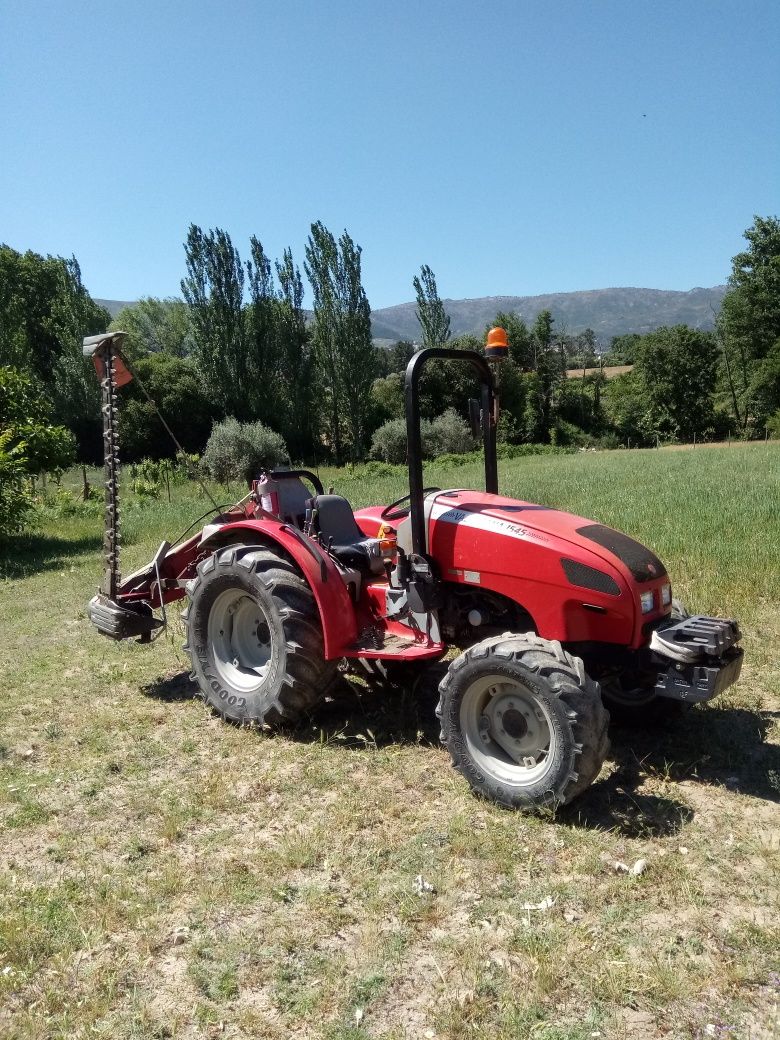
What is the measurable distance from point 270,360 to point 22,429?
92.4 ft

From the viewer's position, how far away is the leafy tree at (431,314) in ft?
140

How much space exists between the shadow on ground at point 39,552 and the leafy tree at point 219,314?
26197 millimetres

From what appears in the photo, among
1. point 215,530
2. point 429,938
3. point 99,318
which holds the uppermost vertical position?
point 99,318

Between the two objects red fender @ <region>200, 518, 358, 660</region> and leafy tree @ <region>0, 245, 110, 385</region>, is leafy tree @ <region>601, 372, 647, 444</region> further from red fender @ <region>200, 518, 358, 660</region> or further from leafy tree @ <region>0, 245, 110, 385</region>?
red fender @ <region>200, 518, 358, 660</region>

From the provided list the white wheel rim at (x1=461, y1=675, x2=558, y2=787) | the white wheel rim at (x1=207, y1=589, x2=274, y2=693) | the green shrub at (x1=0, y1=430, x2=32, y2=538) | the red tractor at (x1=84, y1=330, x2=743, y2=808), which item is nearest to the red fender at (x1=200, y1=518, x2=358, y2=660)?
the red tractor at (x1=84, y1=330, x2=743, y2=808)

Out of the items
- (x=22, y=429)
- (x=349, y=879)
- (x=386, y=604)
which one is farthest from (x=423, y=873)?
(x=22, y=429)

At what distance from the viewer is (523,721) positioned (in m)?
3.67

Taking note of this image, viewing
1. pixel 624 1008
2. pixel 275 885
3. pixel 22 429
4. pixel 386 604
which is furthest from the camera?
pixel 22 429

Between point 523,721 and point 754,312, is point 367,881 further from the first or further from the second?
point 754,312

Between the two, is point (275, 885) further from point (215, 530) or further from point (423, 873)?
point (215, 530)

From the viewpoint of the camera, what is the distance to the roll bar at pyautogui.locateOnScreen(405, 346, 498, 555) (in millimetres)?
3912

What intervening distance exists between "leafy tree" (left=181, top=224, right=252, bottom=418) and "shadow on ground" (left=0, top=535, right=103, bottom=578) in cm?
2620

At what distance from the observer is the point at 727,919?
Answer: 9.27 feet

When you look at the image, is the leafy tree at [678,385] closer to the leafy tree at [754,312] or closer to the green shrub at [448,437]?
the leafy tree at [754,312]
